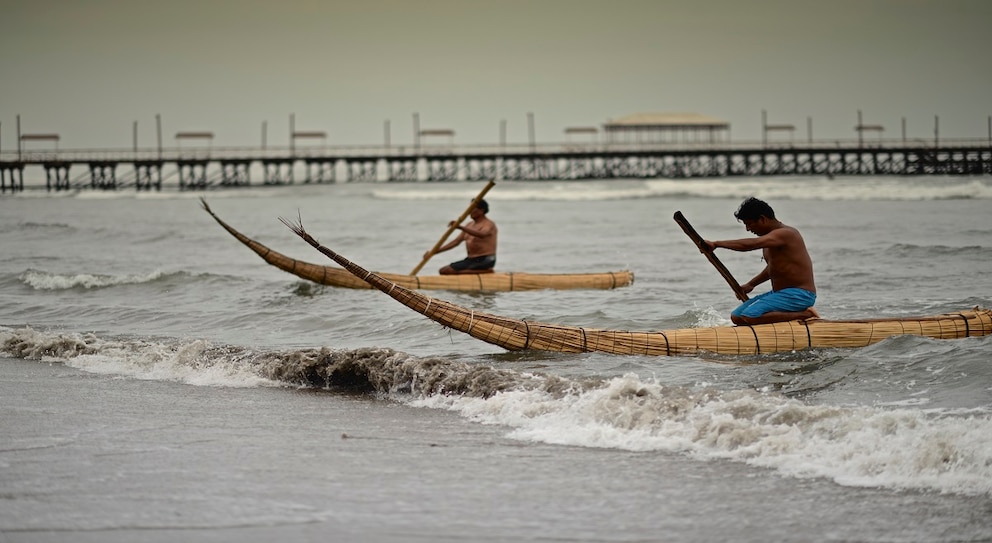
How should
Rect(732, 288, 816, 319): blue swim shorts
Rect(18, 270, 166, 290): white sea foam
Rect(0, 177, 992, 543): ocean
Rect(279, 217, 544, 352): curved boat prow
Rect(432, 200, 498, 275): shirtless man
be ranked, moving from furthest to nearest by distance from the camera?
Rect(18, 270, 166, 290): white sea foam
Rect(432, 200, 498, 275): shirtless man
Rect(732, 288, 816, 319): blue swim shorts
Rect(279, 217, 544, 352): curved boat prow
Rect(0, 177, 992, 543): ocean

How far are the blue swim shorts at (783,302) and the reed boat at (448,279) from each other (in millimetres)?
5899

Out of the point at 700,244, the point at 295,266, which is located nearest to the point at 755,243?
the point at 700,244

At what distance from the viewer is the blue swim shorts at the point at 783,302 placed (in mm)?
8336

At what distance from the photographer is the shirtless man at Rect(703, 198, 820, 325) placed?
8.04m

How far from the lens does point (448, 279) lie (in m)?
13.9

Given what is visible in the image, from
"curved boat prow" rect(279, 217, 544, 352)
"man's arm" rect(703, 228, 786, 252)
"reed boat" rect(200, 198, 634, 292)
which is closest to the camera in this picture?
"curved boat prow" rect(279, 217, 544, 352)

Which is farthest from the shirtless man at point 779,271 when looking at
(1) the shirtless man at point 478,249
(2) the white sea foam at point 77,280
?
(2) the white sea foam at point 77,280

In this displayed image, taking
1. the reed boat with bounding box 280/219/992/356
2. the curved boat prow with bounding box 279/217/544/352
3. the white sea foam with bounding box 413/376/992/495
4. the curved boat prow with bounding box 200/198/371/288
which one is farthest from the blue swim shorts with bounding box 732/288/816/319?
the curved boat prow with bounding box 200/198/371/288

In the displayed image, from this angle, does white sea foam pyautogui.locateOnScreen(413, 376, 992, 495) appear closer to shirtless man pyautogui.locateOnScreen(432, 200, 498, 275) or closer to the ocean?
the ocean

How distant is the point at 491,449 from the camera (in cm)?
583

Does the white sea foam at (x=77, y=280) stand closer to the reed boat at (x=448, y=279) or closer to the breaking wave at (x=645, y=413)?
the reed boat at (x=448, y=279)

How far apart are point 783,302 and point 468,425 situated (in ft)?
10.1

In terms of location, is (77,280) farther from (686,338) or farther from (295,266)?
(686,338)

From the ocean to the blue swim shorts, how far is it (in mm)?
415
